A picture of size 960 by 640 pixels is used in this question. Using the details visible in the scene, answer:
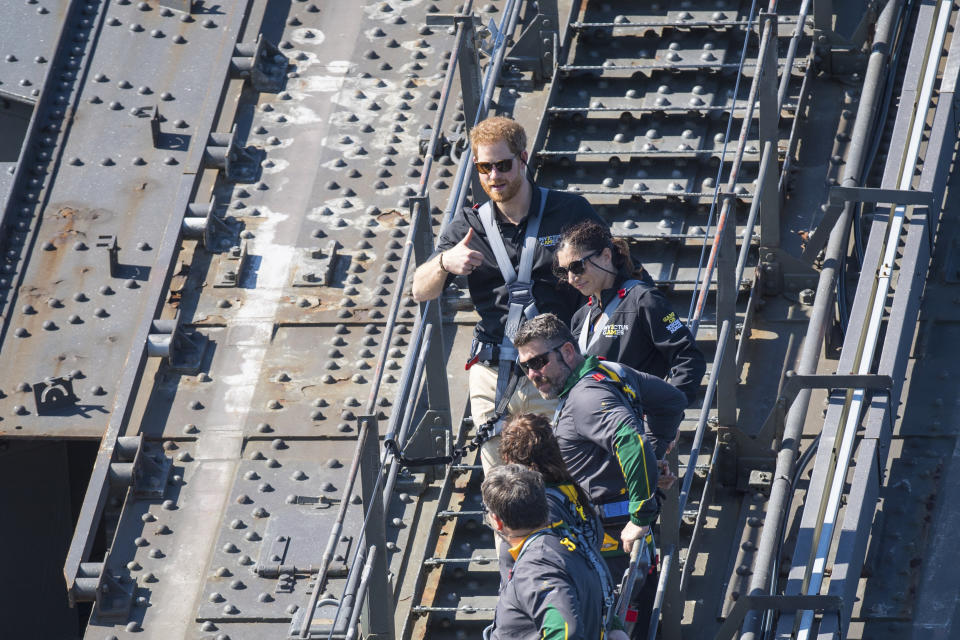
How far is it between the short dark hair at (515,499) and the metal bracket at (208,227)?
5.28 meters

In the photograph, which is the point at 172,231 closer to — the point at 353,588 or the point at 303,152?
the point at 303,152

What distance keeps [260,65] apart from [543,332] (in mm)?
5588

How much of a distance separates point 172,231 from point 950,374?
4.82m

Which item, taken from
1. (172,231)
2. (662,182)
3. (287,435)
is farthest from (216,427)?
(662,182)

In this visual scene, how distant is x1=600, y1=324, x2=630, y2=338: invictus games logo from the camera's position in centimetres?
853

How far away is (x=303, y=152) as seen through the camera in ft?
41.2

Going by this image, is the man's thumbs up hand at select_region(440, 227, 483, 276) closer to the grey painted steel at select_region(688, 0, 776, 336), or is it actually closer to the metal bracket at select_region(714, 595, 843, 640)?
the grey painted steel at select_region(688, 0, 776, 336)

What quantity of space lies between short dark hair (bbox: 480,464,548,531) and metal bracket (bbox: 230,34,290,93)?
6285 mm

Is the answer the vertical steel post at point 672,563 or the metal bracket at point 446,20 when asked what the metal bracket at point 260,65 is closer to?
the metal bracket at point 446,20

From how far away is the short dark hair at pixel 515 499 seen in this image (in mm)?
7141

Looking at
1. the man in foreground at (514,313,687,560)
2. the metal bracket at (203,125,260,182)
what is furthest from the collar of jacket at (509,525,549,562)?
the metal bracket at (203,125,260,182)

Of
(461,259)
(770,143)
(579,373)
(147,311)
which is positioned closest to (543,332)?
(579,373)

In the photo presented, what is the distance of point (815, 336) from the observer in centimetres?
991

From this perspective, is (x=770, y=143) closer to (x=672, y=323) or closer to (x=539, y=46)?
(x=539, y=46)
